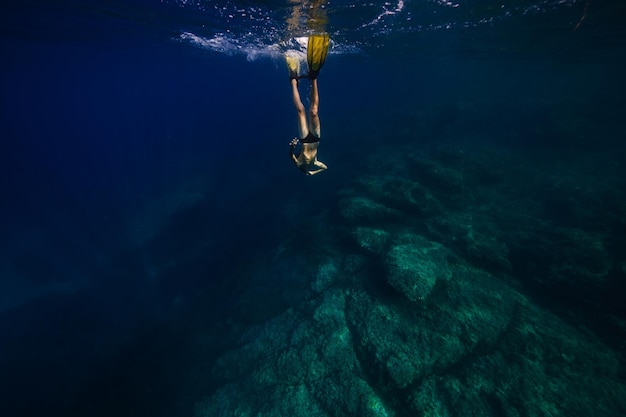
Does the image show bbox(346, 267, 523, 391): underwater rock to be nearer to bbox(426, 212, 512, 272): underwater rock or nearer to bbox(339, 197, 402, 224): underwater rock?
bbox(426, 212, 512, 272): underwater rock

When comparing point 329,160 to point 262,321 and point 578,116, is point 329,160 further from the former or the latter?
point 578,116

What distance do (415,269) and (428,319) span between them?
143 cm

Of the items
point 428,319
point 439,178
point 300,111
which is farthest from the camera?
point 439,178

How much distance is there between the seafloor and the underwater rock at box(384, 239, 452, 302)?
0.04 metres

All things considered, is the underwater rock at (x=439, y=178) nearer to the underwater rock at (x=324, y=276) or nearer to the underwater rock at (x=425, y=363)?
the underwater rock at (x=425, y=363)

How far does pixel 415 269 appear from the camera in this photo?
8414 millimetres

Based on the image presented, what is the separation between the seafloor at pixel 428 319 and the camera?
629 centimetres

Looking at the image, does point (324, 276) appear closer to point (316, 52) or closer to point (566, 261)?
point (316, 52)

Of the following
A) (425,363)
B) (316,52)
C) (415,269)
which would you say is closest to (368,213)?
(415,269)

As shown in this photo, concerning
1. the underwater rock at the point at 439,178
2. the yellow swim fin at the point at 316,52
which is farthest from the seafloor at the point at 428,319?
the yellow swim fin at the point at 316,52

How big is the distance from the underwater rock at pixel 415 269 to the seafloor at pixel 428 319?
0.04 metres

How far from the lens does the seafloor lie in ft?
20.6

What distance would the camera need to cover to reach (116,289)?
601 inches

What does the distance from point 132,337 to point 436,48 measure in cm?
3269
